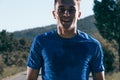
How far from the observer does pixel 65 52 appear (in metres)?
3.91

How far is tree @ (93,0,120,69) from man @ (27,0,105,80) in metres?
45.3

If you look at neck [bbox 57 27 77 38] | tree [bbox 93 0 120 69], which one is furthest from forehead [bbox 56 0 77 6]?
tree [bbox 93 0 120 69]

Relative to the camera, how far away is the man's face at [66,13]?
3.84m

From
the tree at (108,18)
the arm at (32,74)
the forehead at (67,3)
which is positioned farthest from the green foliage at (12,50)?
the forehead at (67,3)

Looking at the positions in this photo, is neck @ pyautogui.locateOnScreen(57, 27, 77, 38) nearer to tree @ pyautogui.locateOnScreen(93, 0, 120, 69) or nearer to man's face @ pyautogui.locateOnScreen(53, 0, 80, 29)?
man's face @ pyautogui.locateOnScreen(53, 0, 80, 29)

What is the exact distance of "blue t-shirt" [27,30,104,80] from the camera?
387 centimetres

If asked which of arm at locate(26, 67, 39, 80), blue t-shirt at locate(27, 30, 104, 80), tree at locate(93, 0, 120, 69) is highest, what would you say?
blue t-shirt at locate(27, 30, 104, 80)

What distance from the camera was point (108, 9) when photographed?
167ft

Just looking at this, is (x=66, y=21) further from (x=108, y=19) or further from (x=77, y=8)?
(x=108, y=19)

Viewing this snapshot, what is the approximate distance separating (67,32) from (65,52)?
0.55 feet

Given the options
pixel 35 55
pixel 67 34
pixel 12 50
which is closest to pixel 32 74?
pixel 35 55

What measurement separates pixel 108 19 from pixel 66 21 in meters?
46.6

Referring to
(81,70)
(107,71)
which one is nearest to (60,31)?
(81,70)

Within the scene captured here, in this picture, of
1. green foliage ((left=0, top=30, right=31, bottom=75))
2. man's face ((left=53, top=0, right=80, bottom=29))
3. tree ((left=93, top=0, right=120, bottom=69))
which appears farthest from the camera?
green foliage ((left=0, top=30, right=31, bottom=75))
